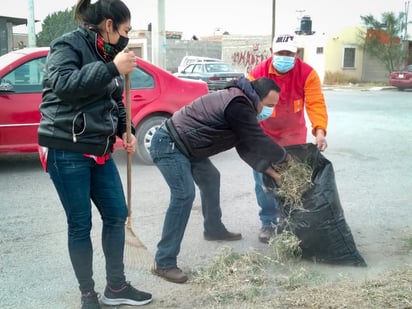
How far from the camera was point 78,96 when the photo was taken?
8.46 ft

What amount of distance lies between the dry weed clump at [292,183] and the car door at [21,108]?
12.9ft

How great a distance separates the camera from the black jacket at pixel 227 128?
335cm

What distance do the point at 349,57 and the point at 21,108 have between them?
29.6 m

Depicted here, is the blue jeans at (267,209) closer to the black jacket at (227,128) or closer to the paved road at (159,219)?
the paved road at (159,219)

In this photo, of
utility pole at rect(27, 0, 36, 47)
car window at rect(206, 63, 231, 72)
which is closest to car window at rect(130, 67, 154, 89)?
utility pole at rect(27, 0, 36, 47)

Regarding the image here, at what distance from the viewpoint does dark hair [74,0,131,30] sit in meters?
2.72

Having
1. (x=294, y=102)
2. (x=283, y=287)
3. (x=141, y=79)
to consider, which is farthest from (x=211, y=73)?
(x=283, y=287)

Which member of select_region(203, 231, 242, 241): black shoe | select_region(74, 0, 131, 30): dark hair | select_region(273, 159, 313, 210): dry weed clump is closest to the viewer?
select_region(74, 0, 131, 30): dark hair

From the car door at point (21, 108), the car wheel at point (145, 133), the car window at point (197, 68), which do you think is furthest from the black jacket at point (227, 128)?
the car window at point (197, 68)

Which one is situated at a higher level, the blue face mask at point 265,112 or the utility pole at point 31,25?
the utility pole at point 31,25

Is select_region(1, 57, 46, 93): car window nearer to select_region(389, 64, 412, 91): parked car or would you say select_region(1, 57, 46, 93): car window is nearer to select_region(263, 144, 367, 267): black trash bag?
select_region(263, 144, 367, 267): black trash bag

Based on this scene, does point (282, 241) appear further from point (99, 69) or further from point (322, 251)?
point (99, 69)

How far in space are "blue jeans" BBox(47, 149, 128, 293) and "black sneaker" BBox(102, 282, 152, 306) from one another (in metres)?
0.05

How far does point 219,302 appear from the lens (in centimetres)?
314
